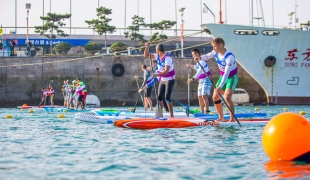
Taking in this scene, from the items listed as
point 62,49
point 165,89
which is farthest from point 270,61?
point 165,89

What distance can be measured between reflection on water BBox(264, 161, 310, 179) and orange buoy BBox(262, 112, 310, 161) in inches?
4.6

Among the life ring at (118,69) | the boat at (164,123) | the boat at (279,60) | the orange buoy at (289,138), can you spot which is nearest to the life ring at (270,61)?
the boat at (279,60)

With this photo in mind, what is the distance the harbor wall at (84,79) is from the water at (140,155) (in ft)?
86.4

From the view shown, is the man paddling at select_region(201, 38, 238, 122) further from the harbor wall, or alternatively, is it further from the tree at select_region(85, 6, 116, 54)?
the tree at select_region(85, 6, 116, 54)

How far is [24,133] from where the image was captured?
12.7 meters

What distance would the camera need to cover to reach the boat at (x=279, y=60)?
34.7 m

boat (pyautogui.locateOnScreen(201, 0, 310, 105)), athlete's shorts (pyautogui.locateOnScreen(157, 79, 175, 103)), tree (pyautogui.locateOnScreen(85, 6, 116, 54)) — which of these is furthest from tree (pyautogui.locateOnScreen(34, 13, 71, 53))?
athlete's shorts (pyautogui.locateOnScreen(157, 79, 175, 103))

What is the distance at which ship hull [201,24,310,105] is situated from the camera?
34.7 meters

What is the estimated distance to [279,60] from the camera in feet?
114

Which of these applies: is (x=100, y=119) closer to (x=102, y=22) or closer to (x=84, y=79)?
(x=84, y=79)

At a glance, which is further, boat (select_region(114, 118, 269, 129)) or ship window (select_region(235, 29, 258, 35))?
ship window (select_region(235, 29, 258, 35))

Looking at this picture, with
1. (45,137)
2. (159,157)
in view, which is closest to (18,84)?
(45,137)

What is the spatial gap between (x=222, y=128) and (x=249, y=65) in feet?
73.7

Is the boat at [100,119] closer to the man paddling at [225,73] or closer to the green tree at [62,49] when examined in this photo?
the man paddling at [225,73]
